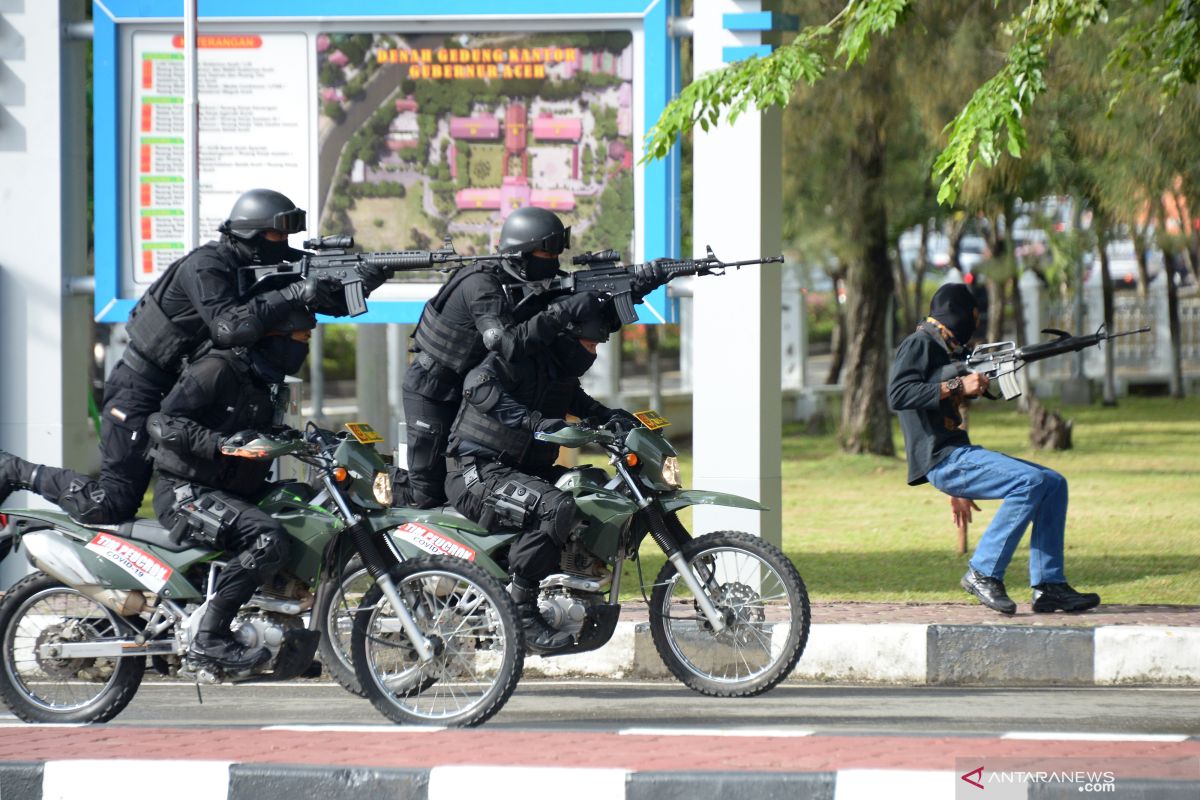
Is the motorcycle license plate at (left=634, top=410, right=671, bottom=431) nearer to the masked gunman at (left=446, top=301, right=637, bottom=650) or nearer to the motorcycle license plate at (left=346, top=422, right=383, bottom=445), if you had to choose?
the masked gunman at (left=446, top=301, right=637, bottom=650)

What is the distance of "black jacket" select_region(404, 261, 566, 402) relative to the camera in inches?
251

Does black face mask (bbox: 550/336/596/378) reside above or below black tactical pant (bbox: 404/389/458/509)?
above

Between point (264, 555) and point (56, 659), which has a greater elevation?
point (264, 555)

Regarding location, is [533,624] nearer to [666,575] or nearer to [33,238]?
[666,575]

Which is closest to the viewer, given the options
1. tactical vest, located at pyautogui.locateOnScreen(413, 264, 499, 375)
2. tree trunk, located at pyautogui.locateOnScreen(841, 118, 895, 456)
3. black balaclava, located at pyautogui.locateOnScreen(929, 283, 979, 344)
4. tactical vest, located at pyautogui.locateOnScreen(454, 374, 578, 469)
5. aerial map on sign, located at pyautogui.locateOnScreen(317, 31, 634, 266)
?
tactical vest, located at pyautogui.locateOnScreen(454, 374, 578, 469)

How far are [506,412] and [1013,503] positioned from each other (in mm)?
2459

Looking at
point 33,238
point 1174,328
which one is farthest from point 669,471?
point 1174,328

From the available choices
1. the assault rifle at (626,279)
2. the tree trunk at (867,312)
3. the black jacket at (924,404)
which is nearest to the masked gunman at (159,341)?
the assault rifle at (626,279)

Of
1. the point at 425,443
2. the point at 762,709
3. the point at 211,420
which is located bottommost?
the point at 762,709

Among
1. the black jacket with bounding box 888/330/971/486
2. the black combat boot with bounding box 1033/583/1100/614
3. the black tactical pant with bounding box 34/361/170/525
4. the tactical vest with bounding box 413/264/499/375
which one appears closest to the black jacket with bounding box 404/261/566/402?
the tactical vest with bounding box 413/264/499/375

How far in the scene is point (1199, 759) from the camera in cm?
485

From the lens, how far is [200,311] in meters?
5.94

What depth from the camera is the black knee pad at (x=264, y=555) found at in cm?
573

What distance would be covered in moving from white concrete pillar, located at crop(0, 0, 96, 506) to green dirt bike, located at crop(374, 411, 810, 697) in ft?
11.0
